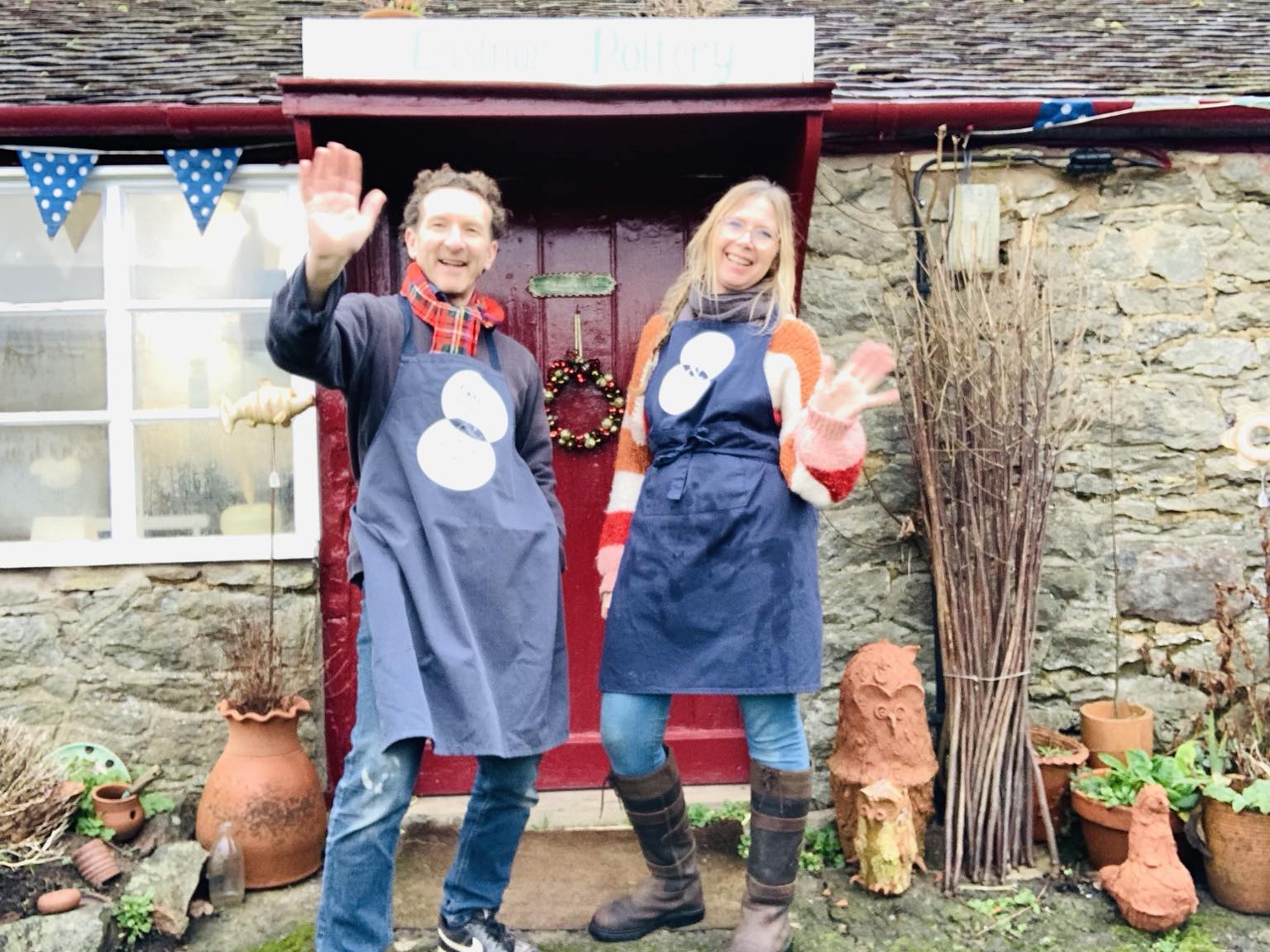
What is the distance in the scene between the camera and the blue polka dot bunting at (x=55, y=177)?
370 centimetres

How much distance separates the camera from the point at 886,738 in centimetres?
332

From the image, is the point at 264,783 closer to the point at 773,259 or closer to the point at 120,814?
the point at 120,814

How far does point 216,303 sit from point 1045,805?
138 inches

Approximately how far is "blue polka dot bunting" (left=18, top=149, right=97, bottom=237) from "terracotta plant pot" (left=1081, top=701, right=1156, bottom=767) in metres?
4.25

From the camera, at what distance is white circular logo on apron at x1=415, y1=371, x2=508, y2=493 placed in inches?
93.4

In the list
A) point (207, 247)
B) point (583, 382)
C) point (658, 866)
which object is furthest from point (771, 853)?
point (207, 247)

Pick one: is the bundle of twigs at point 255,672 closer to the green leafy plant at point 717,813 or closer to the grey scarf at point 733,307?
the green leafy plant at point 717,813

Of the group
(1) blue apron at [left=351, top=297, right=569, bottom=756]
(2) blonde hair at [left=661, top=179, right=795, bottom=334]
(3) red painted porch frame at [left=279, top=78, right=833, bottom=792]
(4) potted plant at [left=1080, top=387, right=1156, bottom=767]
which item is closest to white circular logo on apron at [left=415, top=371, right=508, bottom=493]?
(1) blue apron at [left=351, top=297, right=569, bottom=756]

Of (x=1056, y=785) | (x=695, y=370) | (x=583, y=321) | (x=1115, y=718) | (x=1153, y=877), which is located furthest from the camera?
(x=583, y=321)

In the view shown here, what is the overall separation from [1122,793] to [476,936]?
7.14 feet

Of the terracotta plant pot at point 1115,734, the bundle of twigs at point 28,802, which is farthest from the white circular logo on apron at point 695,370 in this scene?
the bundle of twigs at point 28,802

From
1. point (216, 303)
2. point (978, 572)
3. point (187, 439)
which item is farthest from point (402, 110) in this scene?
point (978, 572)

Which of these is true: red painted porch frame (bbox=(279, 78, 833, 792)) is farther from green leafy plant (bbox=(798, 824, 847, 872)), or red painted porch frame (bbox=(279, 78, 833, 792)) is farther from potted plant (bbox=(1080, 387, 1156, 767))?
green leafy plant (bbox=(798, 824, 847, 872))

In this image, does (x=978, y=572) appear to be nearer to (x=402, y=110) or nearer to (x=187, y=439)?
(x=402, y=110)
